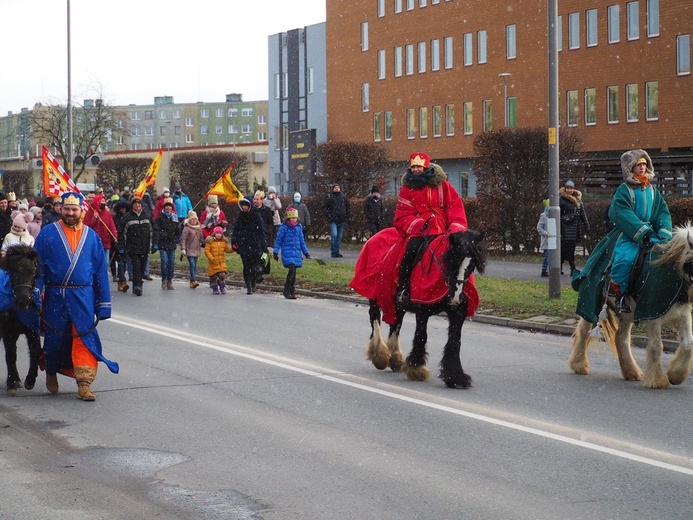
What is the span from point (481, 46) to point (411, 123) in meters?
7.39

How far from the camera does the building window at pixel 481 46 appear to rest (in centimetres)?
6025

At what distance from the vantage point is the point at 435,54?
6375 centimetres

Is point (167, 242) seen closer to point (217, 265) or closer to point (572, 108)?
point (217, 265)

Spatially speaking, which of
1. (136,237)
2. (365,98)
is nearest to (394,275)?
(136,237)

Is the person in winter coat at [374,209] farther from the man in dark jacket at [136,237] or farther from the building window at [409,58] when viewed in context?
the building window at [409,58]

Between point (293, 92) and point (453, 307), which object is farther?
point (293, 92)

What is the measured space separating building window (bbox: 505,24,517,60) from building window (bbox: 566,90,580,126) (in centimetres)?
428

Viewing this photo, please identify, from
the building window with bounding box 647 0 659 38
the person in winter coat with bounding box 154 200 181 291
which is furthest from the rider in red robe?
the building window with bounding box 647 0 659 38

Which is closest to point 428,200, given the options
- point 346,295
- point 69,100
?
point 346,295

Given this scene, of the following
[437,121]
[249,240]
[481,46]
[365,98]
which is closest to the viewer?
[249,240]

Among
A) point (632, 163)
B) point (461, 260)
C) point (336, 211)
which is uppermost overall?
point (336, 211)

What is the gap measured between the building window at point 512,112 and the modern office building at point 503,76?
63mm

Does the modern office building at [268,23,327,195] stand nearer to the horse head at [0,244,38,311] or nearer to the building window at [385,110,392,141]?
the building window at [385,110,392,141]

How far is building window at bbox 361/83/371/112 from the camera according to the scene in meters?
69.8
